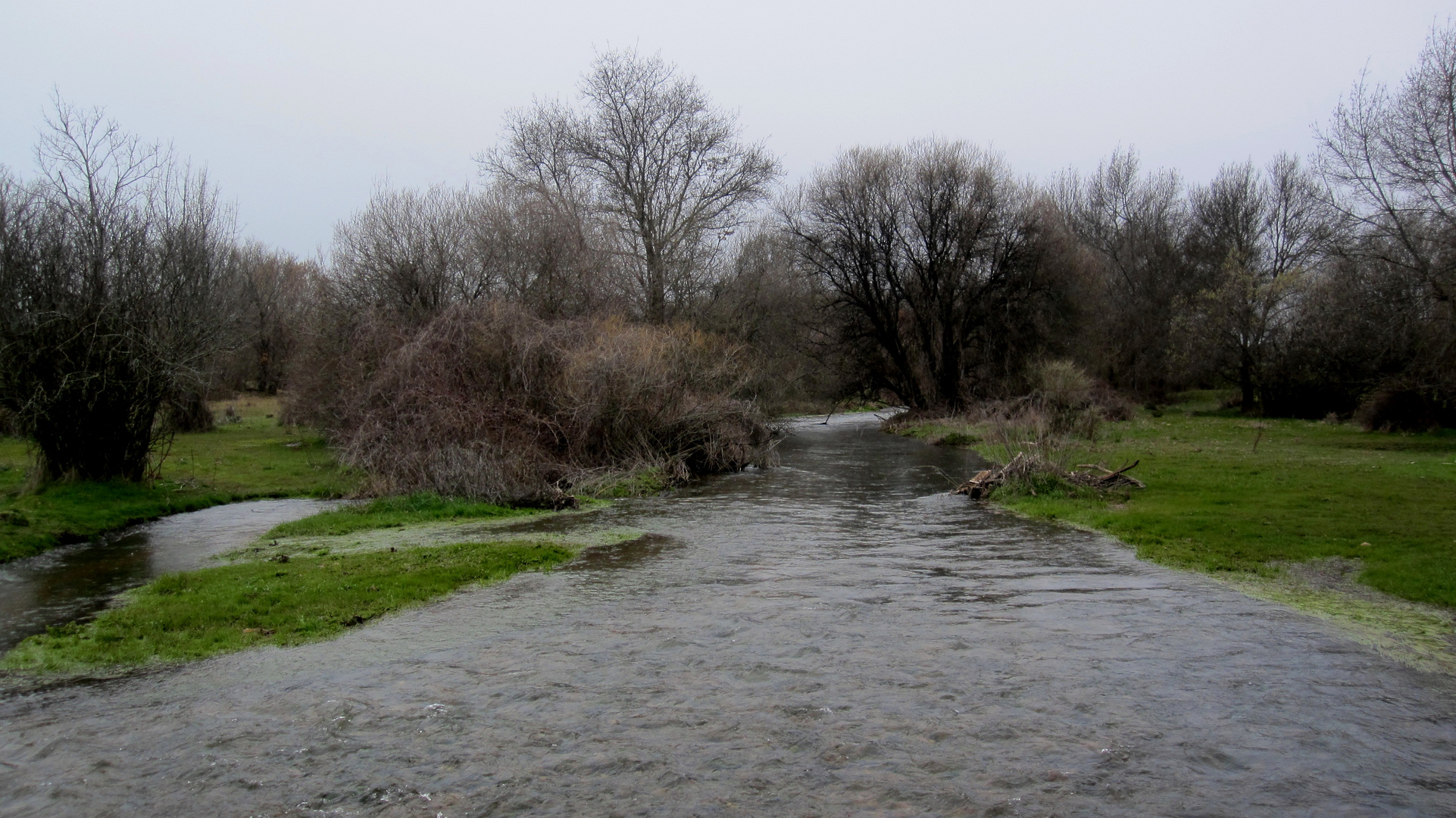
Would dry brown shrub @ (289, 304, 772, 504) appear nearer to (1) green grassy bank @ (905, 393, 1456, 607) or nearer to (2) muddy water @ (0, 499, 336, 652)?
(2) muddy water @ (0, 499, 336, 652)

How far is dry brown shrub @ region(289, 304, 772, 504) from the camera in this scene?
1947 centimetres

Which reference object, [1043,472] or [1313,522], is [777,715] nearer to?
[1313,522]

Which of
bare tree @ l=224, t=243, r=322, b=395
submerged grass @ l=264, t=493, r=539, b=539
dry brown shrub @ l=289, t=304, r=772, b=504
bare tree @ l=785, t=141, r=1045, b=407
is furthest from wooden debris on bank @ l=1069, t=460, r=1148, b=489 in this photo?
bare tree @ l=224, t=243, r=322, b=395

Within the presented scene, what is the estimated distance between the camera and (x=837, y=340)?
Answer: 1775 inches

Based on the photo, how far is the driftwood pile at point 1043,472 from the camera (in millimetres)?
17750

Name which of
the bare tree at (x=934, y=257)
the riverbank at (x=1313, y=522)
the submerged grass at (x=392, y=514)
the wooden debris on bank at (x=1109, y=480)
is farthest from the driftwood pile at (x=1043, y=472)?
the bare tree at (x=934, y=257)

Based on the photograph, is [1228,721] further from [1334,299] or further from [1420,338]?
[1334,299]

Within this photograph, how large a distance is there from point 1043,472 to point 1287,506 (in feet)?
14.2

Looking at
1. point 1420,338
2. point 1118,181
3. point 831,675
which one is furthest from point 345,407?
point 1118,181

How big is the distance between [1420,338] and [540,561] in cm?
2900

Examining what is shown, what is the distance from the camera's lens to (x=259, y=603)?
32.3ft

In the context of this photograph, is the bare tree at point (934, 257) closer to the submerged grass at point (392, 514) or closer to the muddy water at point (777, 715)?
the submerged grass at point (392, 514)

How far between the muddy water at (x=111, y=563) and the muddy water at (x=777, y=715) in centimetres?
323

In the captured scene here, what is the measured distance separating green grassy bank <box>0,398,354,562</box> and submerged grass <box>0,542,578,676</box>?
458 cm
